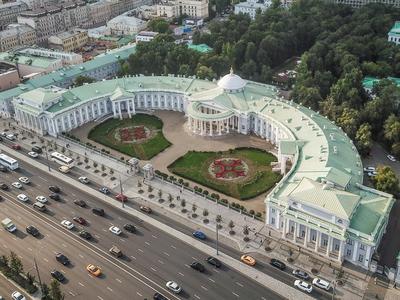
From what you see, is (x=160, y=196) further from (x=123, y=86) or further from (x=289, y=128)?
(x=123, y=86)

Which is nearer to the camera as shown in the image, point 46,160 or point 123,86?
point 46,160

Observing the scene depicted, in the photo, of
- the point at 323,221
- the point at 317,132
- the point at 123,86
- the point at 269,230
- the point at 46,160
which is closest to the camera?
the point at 323,221

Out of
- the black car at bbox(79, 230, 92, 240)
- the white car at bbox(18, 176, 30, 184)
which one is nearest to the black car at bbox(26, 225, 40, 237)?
the black car at bbox(79, 230, 92, 240)

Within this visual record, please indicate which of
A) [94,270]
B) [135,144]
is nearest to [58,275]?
[94,270]

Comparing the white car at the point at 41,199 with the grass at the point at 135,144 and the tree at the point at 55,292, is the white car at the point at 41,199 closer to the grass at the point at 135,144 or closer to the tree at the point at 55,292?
the grass at the point at 135,144

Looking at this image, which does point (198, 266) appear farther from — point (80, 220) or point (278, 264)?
point (80, 220)

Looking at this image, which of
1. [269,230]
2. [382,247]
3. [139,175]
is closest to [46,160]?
[139,175]
